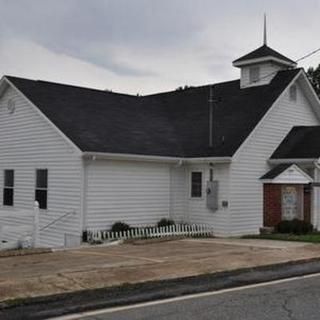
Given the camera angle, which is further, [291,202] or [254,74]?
[254,74]

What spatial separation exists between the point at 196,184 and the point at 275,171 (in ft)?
9.91

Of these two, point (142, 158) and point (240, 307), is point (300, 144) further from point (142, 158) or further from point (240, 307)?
point (240, 307)

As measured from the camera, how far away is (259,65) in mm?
26516

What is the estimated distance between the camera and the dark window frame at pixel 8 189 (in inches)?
952

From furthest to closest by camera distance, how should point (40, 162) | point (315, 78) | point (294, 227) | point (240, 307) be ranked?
point (315, 78), point (40, 162), point (294, 227), point (240, 307)

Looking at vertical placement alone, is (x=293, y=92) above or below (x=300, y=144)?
above

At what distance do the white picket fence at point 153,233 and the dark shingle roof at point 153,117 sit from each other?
8.81 ft

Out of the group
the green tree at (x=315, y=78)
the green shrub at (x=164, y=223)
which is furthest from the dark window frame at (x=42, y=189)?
the green tree at (x=315, y=78)

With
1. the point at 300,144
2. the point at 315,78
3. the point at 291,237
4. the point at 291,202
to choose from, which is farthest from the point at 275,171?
the point at 315,78

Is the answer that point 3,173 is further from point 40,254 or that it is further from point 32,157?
point 40,254

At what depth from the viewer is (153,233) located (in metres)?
20.8

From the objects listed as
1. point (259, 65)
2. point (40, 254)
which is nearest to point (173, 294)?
point (40, 254)

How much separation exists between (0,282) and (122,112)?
15359 mm

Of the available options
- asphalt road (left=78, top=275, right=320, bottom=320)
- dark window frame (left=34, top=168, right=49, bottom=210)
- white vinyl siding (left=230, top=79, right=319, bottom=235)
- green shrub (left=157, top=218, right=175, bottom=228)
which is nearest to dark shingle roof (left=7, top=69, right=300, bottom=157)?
white vinyl siding (left=230, top=79, right=319, bottom=235)
